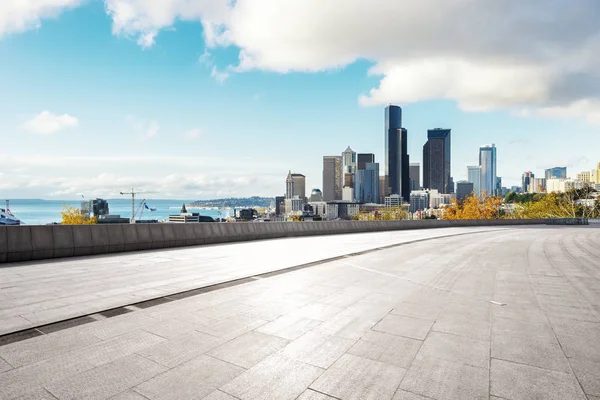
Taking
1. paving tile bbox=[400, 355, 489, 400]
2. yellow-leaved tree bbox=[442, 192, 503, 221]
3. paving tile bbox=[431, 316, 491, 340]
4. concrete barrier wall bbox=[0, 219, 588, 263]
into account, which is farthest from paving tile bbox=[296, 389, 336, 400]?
yellow-leaved tree bbox=[442, 192, 503, 221]

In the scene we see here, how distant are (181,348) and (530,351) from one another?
178 inches

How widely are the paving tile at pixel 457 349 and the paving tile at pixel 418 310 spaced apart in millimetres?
864

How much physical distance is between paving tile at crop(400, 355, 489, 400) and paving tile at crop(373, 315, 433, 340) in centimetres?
87

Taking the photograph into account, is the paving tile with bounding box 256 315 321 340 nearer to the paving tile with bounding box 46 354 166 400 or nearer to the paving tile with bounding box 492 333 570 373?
the paving tile with bounding box 46 354 166 400

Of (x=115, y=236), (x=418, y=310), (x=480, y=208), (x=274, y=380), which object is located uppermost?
(x=115, y=236)

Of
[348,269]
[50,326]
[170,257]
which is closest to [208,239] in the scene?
[170,257]

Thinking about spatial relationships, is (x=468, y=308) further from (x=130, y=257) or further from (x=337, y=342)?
(x=130, y=257)

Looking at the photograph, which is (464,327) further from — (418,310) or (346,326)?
(346,326)

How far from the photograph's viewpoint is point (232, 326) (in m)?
5.51

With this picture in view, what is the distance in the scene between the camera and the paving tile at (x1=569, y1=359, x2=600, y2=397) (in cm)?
371

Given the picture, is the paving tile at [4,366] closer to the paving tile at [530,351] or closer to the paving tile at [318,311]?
the paving tile at [318,311]

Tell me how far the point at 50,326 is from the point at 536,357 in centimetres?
682

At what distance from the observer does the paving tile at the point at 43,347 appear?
4.35m

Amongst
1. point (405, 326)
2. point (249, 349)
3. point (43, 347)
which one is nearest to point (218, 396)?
point (249, 349)
